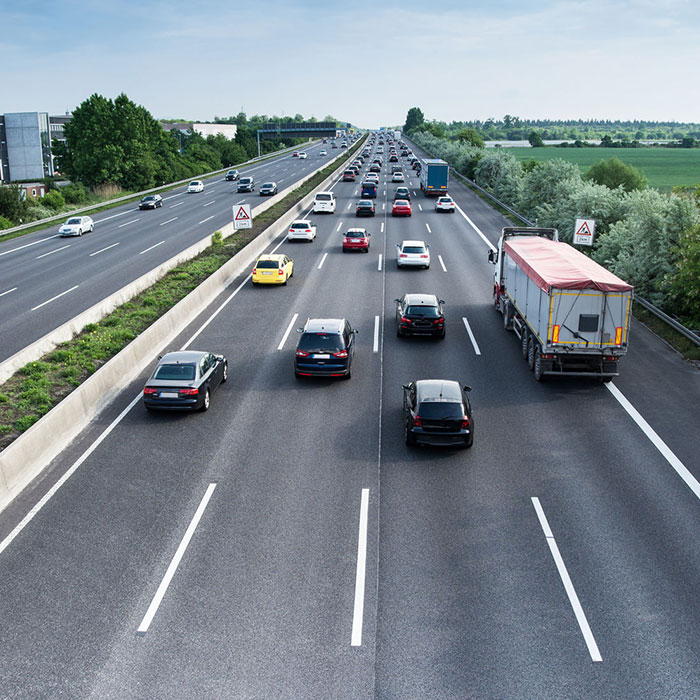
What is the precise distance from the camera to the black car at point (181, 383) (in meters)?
17.8

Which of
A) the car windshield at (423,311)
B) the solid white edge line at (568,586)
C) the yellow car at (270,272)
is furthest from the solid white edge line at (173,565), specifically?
the yellow car at (270,272)

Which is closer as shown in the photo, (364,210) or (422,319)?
(422,319)

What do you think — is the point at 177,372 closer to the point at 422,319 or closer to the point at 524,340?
the point at 422,319

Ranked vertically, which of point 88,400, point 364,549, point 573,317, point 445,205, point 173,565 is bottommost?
point 173,565

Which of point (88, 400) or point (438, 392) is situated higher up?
point (438, 392)

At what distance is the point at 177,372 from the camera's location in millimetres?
18219

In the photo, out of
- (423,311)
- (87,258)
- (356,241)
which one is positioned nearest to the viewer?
(423,311)

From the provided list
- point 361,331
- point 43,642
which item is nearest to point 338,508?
point 43,642

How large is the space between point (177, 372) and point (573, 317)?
11031 mm

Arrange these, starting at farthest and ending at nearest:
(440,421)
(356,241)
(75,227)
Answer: (75,227) → (356,241) → (440,421)

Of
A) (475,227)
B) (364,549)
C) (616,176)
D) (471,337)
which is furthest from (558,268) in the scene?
A: (616,176)

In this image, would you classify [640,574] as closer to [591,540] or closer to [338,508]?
[591,540]

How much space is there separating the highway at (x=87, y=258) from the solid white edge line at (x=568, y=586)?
18372 millimetres

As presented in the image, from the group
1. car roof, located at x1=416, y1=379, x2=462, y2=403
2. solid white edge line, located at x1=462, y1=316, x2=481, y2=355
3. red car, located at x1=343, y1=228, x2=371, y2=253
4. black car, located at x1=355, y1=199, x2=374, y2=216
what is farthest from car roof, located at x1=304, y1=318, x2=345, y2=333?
black car, located at x1=355, y1=199, x2=374, y2=216
